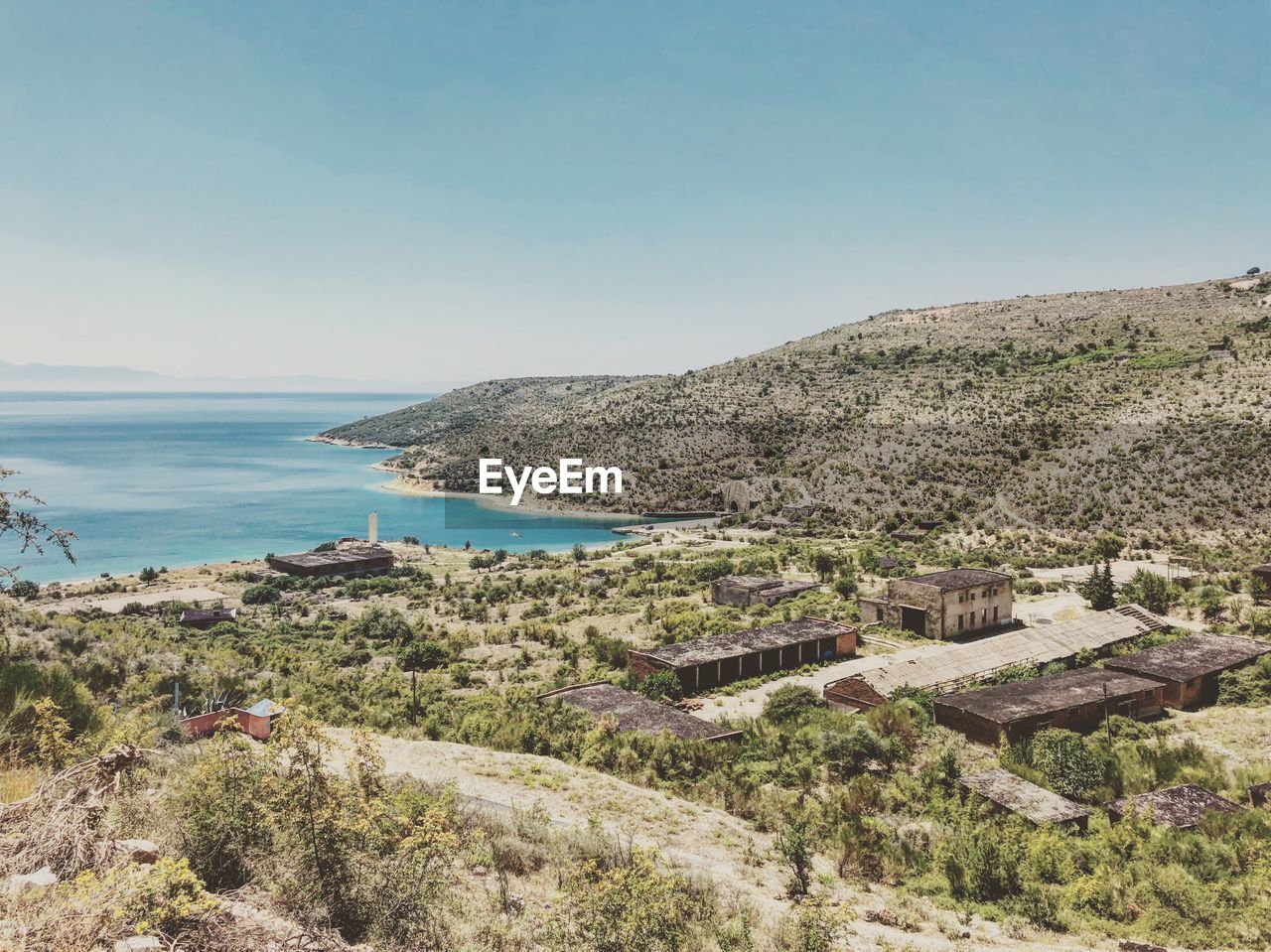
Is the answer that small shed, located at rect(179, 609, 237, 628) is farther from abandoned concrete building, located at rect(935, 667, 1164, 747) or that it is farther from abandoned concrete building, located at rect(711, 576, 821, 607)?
abandoned concrete building, located at rect(935, 667, 1164, 747)

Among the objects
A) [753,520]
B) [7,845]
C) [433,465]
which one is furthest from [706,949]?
[433,465]

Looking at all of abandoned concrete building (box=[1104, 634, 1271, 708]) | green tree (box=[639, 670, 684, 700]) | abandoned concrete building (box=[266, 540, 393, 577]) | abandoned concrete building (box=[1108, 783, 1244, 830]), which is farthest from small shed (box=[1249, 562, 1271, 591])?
abandoned concrete building (box=[266, 540, 393, 577])

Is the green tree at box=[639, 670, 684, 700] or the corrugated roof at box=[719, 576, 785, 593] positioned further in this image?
the corrugated roof at box=[719, 576, 785, 593]

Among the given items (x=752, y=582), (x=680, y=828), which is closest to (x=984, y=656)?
(x=752, y=582)

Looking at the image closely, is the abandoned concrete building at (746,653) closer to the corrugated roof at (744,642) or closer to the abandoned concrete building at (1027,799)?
the corrugated roof at (744,642)

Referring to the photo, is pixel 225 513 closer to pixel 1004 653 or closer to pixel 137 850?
pixel 1004 653

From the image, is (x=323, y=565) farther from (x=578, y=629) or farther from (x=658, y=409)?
(x=658, y=409)
